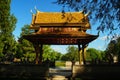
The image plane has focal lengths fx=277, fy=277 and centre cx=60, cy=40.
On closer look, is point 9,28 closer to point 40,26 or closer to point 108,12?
point 40,26

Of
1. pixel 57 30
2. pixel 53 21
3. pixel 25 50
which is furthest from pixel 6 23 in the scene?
pixel 25 50

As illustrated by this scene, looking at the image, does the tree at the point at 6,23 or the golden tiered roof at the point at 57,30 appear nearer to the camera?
the golden tiered roof at the point at 57,30

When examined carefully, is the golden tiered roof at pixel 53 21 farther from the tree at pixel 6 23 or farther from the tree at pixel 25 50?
the tree at pixel 25 50

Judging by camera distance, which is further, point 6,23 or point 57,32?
point 6,23

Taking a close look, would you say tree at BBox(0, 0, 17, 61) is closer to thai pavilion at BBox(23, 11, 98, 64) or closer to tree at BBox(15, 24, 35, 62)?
tree at BBox(15, 24, 35, 62)

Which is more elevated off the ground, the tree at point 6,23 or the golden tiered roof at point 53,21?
the tree at point 6,23

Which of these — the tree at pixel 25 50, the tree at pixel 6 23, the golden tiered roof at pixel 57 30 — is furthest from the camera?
the tree at pixel 25 50

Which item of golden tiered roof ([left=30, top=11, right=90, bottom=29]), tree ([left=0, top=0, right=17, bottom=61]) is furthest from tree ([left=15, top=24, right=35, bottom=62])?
golden tiered roof ([left=30, top=11, right=90, bottom=29])

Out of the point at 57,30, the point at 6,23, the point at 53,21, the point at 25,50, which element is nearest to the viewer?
the point at 57,30

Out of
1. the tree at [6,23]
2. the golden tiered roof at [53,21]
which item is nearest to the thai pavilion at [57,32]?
the golden tiered roof at [53,21]

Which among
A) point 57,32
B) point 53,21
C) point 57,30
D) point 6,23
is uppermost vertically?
point 6,23

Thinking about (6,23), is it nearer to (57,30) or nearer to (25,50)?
(57,30)

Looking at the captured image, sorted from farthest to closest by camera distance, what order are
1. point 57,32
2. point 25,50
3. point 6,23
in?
point 25,50
point 6,23
point 57,32

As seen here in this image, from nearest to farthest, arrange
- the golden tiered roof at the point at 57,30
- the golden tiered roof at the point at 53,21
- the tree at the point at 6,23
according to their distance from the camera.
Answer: the golden tiered roof at the point at 57,30 → the golden tiered roof at the point at 53,21 → the tree at the point at 6,23
